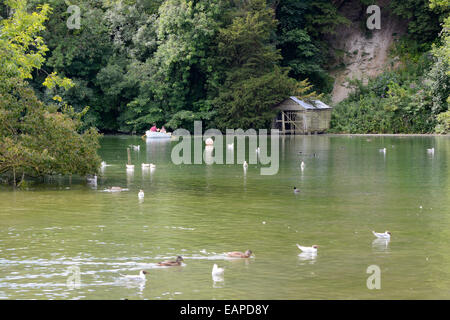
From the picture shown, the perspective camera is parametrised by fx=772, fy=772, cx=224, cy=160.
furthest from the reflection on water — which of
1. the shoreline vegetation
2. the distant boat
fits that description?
the distant boat

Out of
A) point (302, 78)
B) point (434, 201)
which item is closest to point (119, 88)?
point (302, 78)

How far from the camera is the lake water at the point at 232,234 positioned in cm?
1411

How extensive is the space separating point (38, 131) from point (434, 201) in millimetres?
13889

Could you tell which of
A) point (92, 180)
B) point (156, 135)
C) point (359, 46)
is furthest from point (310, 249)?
point (359, 46)

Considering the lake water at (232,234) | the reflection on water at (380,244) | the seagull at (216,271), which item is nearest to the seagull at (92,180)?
the lake water at (232,234)

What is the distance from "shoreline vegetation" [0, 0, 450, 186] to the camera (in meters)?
63.0

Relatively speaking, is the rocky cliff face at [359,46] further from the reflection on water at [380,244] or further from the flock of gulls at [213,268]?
the flock of gulls at [213,268]

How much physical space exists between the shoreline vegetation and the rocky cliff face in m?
1.09

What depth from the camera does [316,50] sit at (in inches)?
2785

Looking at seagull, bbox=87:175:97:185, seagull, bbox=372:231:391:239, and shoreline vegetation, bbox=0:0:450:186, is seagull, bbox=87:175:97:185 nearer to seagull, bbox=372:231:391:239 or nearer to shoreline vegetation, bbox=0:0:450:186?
seagull, bbox=372:231:391:239

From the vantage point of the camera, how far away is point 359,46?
73.0m

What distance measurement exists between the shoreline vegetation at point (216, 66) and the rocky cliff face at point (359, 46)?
1.09 metres

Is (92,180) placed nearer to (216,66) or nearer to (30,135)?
(30,135)

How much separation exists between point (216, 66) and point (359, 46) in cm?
1547
